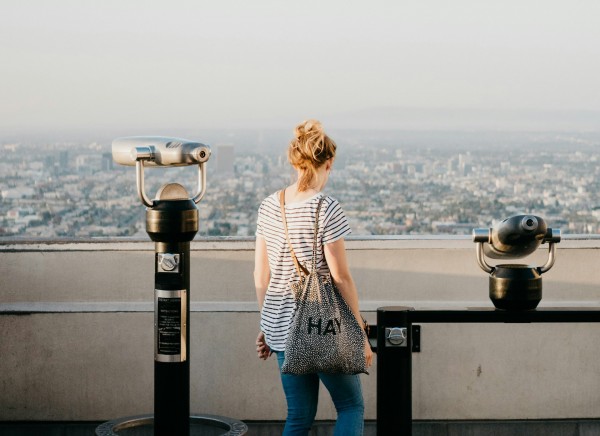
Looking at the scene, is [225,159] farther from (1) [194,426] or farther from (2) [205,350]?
(1) [194,426]

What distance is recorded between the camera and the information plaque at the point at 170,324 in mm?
4152

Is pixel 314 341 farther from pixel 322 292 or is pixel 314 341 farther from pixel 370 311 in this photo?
pixel 370 311

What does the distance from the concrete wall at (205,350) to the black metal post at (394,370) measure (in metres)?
0.91

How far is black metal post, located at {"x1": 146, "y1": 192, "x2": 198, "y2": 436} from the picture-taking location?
4082 millimetres

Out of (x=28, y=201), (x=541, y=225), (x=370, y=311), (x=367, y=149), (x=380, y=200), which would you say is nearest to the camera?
(x=541, y=225)

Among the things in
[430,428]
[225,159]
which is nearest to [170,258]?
[430,428]

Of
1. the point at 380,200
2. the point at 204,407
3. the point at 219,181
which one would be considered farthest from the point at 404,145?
the point at 204,407

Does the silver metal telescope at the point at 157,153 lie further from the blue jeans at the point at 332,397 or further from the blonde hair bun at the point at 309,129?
the blue jeans at the point at 332,397

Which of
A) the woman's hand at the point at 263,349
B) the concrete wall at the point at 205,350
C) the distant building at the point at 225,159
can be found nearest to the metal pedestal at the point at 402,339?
the woman's hand at the point at 263,349

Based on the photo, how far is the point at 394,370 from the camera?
13.7 ft

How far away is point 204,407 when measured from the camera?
16.9 ft

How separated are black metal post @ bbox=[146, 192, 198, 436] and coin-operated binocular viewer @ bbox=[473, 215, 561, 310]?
47.4 inches

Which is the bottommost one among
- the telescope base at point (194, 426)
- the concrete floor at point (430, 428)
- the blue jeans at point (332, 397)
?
the concrete floor at point (430, 428)

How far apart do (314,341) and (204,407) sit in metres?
1.56
